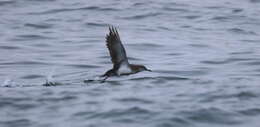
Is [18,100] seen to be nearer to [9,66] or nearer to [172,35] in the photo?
[9,66]

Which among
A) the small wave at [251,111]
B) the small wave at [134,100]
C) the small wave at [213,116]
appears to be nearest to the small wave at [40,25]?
the small wave at [134,100]

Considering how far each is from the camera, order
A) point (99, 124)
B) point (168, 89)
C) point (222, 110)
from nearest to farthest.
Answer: point (99, 124), point (222, 110), point (168, 89)

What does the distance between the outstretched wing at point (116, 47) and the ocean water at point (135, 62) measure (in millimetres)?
436

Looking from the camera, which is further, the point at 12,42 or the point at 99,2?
the point at 99,2

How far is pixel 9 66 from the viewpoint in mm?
12789

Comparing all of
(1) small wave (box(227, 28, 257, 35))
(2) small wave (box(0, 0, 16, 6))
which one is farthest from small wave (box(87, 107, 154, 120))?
(2) small wave (box(0, 0, 16, 6))

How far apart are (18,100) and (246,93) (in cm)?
320

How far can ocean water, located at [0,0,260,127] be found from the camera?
9.24 metres

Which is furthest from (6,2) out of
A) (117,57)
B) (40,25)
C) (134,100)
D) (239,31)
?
(134,100)

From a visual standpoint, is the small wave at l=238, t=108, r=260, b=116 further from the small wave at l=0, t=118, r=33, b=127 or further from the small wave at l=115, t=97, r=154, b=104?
the small wave at l=0, t=118, r=33, b=127

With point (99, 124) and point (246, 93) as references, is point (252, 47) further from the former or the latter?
point (99, 124)

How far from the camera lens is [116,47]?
1083 cm

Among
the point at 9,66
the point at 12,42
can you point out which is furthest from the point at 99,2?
the point at 9,66

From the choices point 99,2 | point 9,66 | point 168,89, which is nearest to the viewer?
point 168,89
